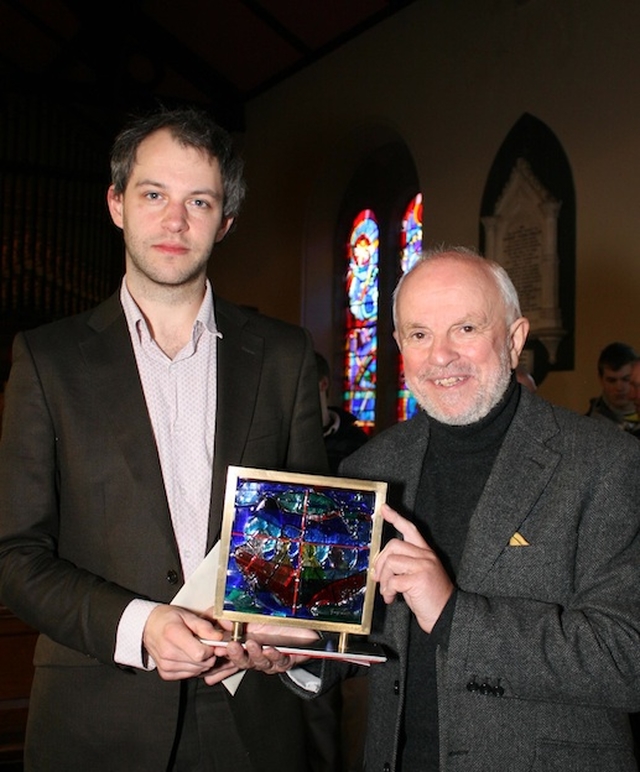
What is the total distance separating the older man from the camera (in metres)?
1.85

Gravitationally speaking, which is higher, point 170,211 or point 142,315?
point 170,211

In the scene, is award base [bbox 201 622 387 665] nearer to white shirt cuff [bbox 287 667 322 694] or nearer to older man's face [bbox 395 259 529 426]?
white shirt cuff [bbox 287 667 322 694]

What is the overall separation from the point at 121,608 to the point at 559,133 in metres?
6.22

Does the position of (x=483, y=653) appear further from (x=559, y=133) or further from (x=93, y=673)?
(x=559, y=133)

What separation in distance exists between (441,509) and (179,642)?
2.12 feet

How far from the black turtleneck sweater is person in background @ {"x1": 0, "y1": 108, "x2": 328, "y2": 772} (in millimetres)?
261

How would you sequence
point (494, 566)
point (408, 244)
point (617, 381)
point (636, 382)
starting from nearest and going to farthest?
point (494, 566)
point (636, 382)
point (617, 381)
point (408, 244)

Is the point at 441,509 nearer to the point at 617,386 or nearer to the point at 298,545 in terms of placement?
the point at 298,545

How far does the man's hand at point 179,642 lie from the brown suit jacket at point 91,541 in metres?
0.09

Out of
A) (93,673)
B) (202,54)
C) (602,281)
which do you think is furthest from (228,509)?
(202,54)

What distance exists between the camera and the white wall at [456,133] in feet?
22.3

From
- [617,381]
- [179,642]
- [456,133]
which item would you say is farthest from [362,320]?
[179,642]

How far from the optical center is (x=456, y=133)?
8.45m

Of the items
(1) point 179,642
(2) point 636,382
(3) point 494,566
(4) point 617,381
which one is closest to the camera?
(1) point 179,642
